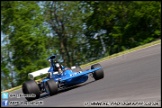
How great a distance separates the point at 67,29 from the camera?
50344 millimetres

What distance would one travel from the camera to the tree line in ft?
132

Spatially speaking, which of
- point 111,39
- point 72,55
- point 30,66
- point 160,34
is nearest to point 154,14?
point 160,34

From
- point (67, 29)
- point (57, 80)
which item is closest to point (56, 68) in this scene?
point (57, 80)

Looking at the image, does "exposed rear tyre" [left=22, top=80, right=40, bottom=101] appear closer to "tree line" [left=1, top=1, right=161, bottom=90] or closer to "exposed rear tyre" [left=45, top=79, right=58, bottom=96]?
"exposed rear tyre" [left=45, top=79, right=58, bottom=96]

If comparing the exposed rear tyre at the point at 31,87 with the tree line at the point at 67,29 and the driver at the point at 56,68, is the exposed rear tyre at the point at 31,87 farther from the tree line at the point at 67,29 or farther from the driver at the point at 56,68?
the tree line at the point at 67,29

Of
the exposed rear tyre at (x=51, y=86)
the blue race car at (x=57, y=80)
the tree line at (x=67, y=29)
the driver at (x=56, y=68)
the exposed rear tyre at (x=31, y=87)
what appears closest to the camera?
the exposed rear tyre at (x=51, y=86)

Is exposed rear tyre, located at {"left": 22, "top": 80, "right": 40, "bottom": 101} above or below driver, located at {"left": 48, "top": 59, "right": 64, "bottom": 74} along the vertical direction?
below

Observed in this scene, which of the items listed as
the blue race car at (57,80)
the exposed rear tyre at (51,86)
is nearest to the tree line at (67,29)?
the blue race car at (57,80)

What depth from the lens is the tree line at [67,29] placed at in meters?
40.2

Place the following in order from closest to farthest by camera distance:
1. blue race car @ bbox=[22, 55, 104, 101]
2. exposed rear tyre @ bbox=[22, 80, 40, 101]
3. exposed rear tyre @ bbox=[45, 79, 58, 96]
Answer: exposed rear tyre @ bbox=[45, 79, 58, 96] < blue race car @ bbox=[22, 55, 104, 101] < exposed rear tyre @ bbox=[22, 80, 40, 101]

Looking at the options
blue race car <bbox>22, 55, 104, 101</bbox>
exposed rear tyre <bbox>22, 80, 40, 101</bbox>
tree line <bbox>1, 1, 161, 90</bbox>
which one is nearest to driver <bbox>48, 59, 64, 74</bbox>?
blue race car <bbox>22, 55, 104, 101</bbox>

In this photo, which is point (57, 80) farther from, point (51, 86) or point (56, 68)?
point (51, 86)

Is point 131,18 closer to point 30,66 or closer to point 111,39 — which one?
point 111,39

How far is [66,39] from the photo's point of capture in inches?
2021
